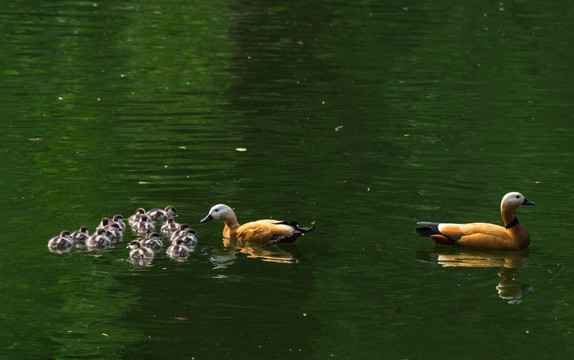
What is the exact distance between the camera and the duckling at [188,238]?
12359 millimetres

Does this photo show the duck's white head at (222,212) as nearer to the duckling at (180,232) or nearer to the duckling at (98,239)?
the duckling at (180,232)

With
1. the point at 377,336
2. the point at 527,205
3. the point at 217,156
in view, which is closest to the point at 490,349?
the point at 377,336

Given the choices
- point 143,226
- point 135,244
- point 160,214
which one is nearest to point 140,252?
point 135,244

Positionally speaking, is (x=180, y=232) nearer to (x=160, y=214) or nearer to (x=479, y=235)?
(x=160, y=214)

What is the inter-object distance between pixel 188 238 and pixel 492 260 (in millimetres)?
3795

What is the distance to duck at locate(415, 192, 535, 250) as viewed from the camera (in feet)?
42.2

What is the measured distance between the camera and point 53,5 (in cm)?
3500

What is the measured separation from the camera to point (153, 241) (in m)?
12.4

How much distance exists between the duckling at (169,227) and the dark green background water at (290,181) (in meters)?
0.51

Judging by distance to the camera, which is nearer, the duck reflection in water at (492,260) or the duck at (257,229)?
the duck reflection in water at (492,260)

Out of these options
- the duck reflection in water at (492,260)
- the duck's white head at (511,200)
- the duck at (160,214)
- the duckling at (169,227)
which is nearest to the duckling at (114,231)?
the duckling at (169,227)

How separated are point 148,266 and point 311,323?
7.81 feet

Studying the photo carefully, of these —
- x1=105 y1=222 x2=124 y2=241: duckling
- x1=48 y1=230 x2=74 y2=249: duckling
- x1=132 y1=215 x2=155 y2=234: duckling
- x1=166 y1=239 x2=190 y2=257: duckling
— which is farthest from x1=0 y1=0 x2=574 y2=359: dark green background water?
x1=132 y1=215 x2=155 y2=234: duckling

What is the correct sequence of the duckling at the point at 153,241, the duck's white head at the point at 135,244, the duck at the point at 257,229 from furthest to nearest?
the duck at the point at 257,229
the duckling at the point at 153,241
the duck's white head at the point at 135,244
